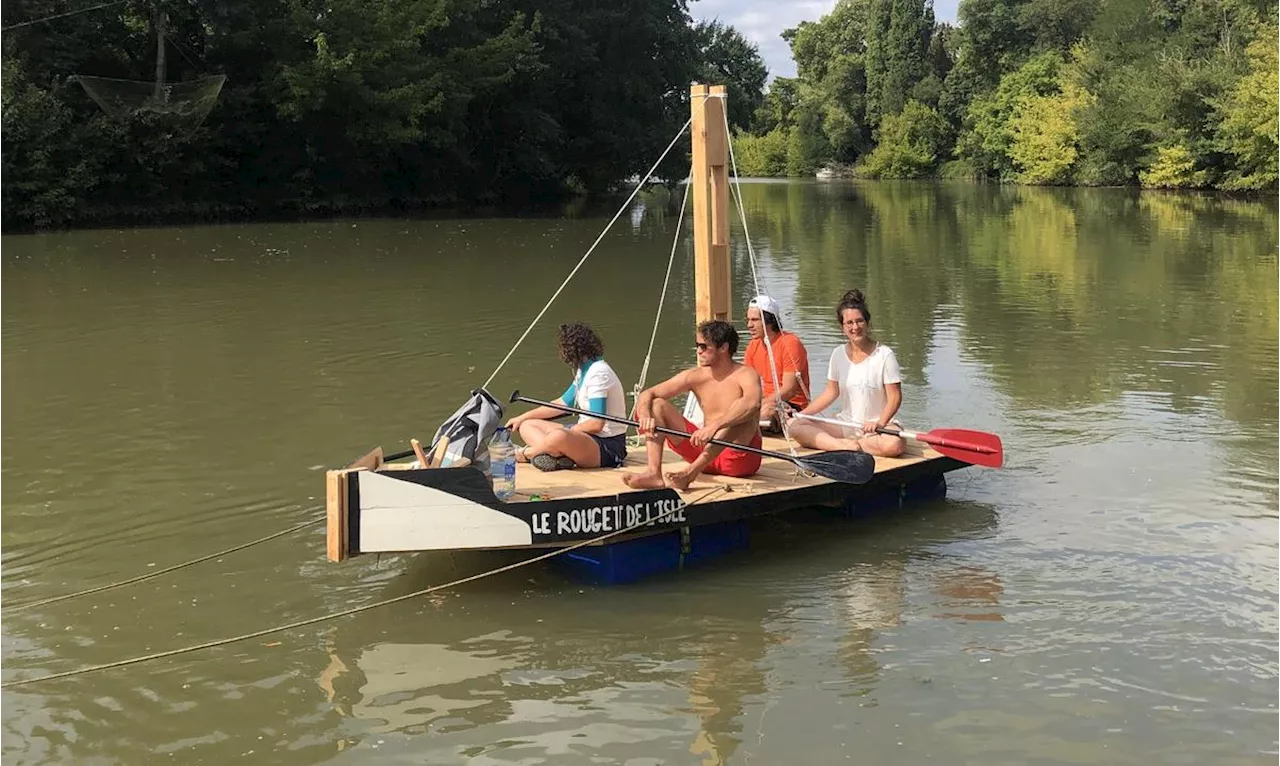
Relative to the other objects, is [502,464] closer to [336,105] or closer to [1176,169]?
[336,105]

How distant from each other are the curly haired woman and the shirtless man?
33 cm

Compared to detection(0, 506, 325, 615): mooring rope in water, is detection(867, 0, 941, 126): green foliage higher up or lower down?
higher up

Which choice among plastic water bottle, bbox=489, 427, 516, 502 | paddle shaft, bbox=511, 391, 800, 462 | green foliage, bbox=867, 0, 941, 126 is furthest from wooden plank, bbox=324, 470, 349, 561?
green foliage, bbox=867, 0, 941, 126

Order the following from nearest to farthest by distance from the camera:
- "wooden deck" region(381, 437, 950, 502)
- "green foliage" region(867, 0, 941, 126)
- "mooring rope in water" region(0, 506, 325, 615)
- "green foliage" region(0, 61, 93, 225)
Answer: "mooring rope in water" region(0, 506, 325, 615) → "wooden deck" region(381, 437, 950, 502) → "green foliage" region(0, 61, 93, 225) → "green foliage" region(867, 0, 941, 126)

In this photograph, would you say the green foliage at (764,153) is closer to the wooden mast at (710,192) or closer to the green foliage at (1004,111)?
the green foliage at (1004,111)

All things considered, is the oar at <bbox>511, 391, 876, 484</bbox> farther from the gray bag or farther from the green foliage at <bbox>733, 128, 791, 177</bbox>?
the green foliage at <bbox>733, 128, 791, 177</bbox>

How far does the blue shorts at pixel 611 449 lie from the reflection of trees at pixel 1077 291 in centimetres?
543

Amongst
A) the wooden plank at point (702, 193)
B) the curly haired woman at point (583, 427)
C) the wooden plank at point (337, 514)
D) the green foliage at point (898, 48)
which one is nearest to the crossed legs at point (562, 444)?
the curly haired woman at point (583, 427)

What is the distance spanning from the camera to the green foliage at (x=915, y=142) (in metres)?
92.1

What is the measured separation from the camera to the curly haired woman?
7613 mm

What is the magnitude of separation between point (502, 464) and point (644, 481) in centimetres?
83

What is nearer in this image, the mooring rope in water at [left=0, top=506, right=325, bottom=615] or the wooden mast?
the mooring rope in water at [left=0, top=506, right=325, bottom=615]

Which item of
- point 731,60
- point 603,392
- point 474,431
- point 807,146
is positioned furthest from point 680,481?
point 807,146

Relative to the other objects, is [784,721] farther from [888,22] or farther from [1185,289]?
[888,22]
